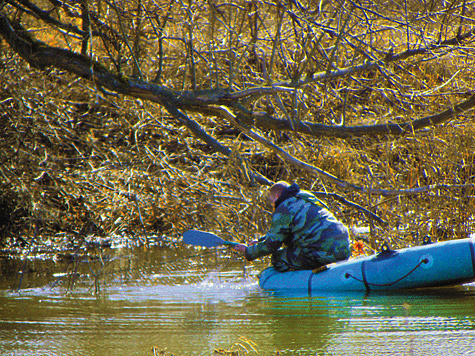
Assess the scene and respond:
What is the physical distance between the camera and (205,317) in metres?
4.83

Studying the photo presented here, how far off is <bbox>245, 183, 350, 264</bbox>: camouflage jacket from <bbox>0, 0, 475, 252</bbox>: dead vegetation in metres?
0.38

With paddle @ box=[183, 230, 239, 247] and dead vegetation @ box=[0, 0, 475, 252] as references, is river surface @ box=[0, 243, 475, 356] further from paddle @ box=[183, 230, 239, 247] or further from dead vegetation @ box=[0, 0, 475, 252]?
dead vegetation @ box=[0, 0, 475, 252]

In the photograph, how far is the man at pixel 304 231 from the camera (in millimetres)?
6223

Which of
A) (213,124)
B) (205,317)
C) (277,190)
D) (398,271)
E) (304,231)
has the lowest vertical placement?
(205,317)

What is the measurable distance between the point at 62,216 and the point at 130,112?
6.36 feet

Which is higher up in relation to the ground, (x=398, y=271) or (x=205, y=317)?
(x=398, y=271)

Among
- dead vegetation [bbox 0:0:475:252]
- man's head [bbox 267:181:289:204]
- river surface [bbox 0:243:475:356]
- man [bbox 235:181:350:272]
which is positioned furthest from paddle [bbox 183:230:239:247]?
man's head [bbox 267:181:289:204]

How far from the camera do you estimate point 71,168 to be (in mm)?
9875

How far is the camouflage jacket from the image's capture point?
622 centimetres

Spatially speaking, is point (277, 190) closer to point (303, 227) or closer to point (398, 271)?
Answer: point (303, 227)

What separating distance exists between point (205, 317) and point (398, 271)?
201 cm

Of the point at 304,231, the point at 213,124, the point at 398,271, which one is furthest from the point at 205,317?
the point at 213,124

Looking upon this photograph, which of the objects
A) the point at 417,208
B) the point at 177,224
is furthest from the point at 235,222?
the point at 417,208

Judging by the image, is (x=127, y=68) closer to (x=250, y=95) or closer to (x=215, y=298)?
(x=250, y=95)
